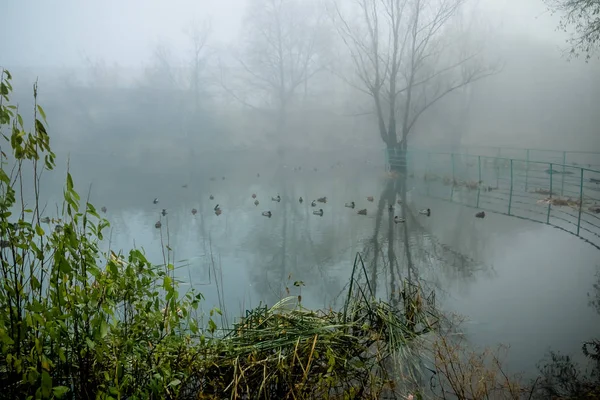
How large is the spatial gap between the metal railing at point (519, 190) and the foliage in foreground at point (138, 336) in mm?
3470

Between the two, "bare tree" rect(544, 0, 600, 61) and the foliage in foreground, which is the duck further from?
the foliage in foreground

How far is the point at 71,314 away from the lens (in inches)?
48.5

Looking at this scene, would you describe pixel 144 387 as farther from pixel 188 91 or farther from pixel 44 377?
pixel 188 91

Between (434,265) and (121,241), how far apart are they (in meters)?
2.88

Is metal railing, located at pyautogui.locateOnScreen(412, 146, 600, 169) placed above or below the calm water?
above

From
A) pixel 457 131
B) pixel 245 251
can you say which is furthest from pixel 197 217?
pixel 457 131

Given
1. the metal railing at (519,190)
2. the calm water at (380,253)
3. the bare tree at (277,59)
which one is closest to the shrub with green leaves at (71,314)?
the calm water at (380,253)

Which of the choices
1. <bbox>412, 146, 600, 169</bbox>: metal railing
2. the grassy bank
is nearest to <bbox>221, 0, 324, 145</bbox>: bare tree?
<bbox>412, 146, 600, 169</bbox>: metal railing

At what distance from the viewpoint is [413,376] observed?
1.90 metres

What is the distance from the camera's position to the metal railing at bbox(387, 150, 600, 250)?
5484mm

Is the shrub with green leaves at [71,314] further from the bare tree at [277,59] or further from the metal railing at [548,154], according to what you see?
the bare tree at [277,59]

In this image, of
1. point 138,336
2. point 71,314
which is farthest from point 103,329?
point 138,336

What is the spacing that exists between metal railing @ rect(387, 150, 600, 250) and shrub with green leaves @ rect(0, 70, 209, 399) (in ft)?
13.6

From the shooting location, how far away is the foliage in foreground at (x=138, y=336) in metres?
1.20
